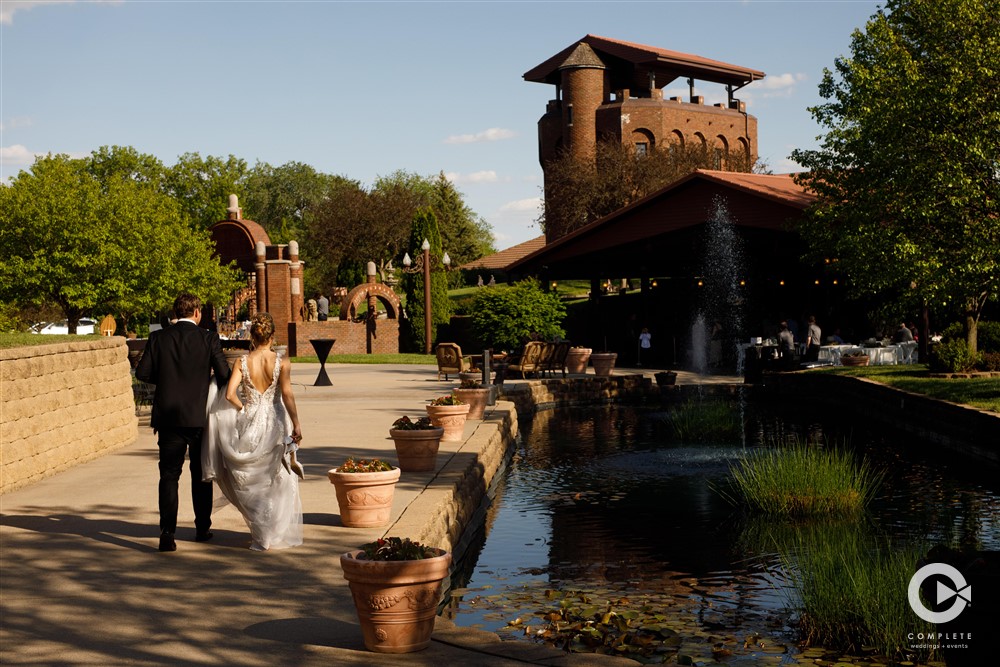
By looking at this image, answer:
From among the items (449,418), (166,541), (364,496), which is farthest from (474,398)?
(166,541)

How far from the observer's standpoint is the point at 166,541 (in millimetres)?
7887

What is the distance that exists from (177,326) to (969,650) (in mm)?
5879

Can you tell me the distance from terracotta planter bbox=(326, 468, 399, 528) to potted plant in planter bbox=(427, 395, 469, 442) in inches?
215

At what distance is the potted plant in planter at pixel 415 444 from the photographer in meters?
11.4

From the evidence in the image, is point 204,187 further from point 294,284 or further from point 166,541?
point 166,541

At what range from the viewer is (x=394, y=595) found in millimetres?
5598

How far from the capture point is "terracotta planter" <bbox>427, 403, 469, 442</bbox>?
1416 centimetres

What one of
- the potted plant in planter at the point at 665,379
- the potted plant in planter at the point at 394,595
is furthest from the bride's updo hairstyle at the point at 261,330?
the potted plant in planter at the point at 665,379

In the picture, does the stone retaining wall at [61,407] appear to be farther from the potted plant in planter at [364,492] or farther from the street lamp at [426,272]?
the street lamp at [426,272]

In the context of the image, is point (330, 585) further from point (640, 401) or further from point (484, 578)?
point (640, 401)

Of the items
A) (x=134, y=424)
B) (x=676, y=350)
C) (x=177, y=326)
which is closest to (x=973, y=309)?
(x=676, y=350)

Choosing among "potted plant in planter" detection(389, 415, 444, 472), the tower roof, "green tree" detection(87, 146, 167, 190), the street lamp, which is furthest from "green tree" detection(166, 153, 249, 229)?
"potted plant in planter" detection(389, 415, 444, 472)

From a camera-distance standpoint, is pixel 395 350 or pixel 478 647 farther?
pixel 395 350

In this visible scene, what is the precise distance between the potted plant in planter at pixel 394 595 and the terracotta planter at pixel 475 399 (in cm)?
1096
